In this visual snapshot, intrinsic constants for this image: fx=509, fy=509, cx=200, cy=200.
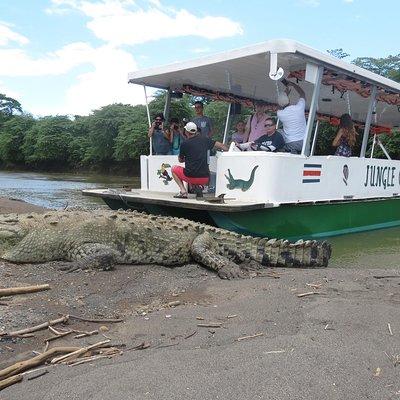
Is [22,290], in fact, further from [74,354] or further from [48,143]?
[48,143]

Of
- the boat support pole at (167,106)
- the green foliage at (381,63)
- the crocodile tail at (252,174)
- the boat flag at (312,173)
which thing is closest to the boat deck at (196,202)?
the crocodile tail at (252,174)

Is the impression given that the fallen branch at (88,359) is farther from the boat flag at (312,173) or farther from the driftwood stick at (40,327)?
the boat flag at (312,173)

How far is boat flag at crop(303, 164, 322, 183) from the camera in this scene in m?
8.49

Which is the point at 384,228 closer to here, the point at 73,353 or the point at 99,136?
the point at 73,353

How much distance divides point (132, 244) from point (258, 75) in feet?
16.8

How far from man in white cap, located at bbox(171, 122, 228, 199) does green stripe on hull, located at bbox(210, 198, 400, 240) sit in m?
1.06

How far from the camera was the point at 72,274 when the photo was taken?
18.3ft

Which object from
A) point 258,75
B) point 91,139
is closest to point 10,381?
point 258,75

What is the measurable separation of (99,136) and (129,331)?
40.7m

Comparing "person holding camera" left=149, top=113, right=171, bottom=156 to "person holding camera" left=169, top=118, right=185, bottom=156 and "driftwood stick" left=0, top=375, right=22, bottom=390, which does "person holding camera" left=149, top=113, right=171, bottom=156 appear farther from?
"driftwood stick" left=0, top=375, right=22, bottom=390

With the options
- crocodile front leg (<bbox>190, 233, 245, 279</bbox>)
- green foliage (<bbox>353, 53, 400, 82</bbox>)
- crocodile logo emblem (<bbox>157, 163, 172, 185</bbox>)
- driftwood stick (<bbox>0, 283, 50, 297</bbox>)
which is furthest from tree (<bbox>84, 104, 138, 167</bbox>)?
driftwood stick (<bbox>0, 283, 50, 297</bbox>)

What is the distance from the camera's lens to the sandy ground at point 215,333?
111 inches

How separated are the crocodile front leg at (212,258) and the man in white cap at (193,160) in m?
2.17

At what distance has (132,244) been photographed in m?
6.23
